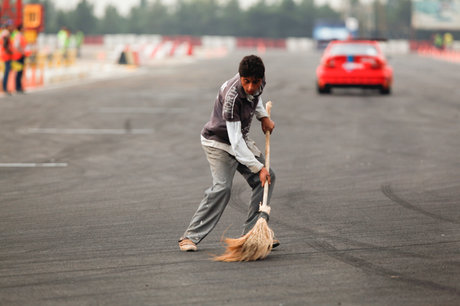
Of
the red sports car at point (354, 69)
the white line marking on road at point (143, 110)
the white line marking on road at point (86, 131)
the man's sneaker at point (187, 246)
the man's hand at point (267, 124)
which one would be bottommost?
the white line marking on road at point (143, 110)

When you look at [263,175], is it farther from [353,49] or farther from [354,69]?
[353,49]

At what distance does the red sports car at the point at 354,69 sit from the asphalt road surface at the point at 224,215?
4.04 metres

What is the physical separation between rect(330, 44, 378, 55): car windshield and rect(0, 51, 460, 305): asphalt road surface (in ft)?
14.5

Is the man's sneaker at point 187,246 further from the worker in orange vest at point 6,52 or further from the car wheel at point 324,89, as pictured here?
the worker in orange vest at point 6,52

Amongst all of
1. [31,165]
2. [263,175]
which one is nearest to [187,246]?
[263,175]

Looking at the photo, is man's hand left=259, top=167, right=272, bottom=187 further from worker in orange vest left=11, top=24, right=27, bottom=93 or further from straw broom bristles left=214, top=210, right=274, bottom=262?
worker in orange vest left=11, top=24, right=27, bottom=93

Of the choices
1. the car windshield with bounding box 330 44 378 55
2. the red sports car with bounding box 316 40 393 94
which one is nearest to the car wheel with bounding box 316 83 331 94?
the red sports car with bounding box 316 40 393 94

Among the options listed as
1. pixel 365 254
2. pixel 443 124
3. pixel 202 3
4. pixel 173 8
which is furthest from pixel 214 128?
pixel 173 8

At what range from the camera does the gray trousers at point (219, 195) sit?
20.2ft

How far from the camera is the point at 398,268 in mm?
5688

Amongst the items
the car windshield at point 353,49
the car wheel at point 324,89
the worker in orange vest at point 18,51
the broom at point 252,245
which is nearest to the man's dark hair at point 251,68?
the broom at point 252,245

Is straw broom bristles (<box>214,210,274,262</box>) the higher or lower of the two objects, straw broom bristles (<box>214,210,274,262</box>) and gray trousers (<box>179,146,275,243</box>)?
the lower

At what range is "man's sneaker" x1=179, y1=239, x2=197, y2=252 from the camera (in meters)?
6.14

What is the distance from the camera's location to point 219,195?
6.15m
